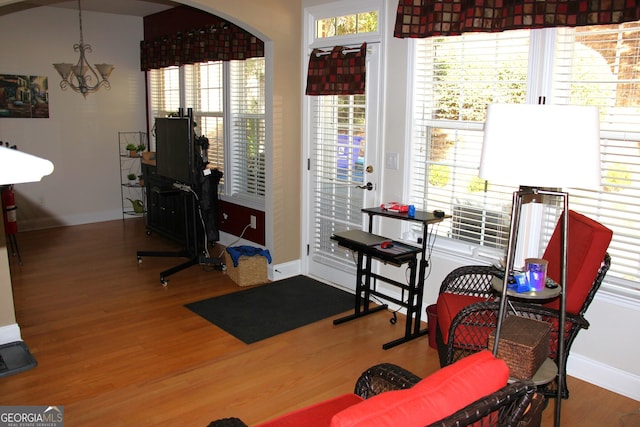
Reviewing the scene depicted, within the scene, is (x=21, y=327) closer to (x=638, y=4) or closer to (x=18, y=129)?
(x=18, y=129)

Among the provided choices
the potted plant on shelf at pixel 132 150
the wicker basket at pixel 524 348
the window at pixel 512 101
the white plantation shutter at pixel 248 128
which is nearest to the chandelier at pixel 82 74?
the potted plant on shelf at pixel 132 150

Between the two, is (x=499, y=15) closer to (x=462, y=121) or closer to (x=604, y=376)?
(x=462, y=121)

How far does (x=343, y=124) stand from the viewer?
4.62m

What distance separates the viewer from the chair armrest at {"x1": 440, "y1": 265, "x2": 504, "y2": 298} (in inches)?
129

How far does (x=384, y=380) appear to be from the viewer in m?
2.13

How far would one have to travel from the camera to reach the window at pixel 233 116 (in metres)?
5.62

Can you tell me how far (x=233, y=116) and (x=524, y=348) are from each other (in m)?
4.42

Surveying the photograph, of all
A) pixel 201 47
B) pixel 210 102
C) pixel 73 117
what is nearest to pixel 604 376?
pixel 210 102

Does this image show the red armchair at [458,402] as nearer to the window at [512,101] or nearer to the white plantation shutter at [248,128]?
the window at [512,101]

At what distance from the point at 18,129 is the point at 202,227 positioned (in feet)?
9.24

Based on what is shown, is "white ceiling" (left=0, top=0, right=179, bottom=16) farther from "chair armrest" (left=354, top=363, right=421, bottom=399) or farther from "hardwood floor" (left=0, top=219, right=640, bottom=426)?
"chair armrest" (left=354, top=363, right=421, bottom=399)

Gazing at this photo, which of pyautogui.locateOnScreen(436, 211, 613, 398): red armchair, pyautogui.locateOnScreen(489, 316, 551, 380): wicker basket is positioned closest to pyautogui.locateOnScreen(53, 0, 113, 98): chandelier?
pyautogui.locateOnScreen(436, 211, 613, 398): red armchair

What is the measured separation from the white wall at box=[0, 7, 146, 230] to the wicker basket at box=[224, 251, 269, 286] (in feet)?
10.9

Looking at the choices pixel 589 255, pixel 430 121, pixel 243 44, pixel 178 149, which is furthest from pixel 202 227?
pixel 589 255
